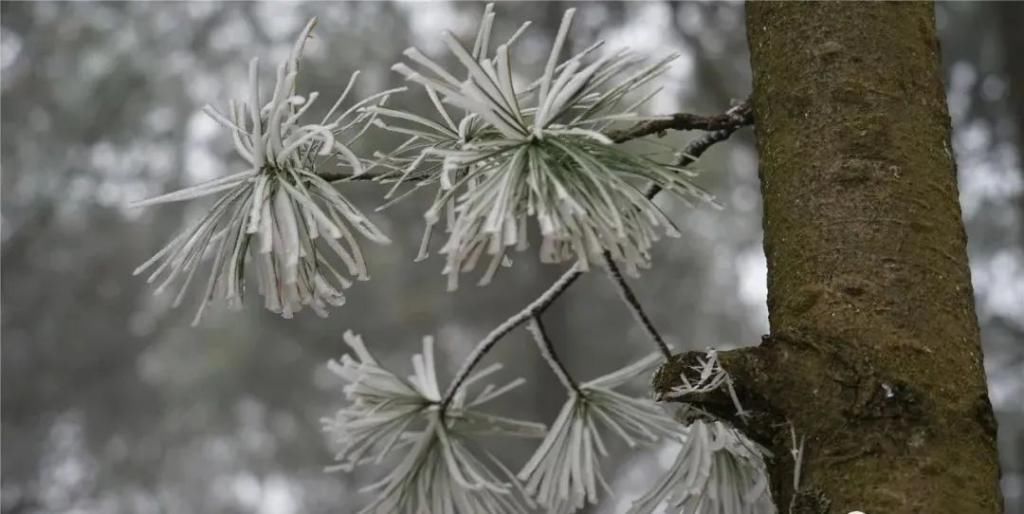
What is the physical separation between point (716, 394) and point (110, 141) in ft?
12.4

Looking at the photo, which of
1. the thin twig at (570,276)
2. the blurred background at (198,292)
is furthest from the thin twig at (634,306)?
the blurred background at (198,292)

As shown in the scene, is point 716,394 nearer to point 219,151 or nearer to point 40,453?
point 219,151

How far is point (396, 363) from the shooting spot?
4438 mm

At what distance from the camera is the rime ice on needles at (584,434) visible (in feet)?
2.67

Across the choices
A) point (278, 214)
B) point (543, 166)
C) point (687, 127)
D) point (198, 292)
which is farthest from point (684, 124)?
point (198, 292)

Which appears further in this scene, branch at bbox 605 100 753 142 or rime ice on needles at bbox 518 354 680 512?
rime ice on needles at bbox 518 354 680 512

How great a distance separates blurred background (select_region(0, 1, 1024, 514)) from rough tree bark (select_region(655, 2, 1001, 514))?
106 inches

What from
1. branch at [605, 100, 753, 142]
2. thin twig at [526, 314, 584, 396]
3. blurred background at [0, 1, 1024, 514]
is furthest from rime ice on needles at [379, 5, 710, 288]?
blurred background at [0, 1, 1024, 514]

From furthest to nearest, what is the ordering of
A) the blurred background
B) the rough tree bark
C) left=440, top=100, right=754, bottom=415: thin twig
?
the blurred background < left=440, top=100, right=754, bottom=415: thin twig < the rough tree bark

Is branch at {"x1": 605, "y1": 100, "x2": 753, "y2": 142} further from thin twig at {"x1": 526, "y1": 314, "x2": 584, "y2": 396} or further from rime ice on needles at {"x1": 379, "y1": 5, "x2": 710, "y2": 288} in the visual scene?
thin twig at {"x1": 526, "y1": 314, "x2": 584, "y2": 396}

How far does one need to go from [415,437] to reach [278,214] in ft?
0.89

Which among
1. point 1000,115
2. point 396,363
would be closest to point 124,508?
point 396,363

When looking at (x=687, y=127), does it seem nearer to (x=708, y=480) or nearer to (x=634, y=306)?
(x=634, y=306)

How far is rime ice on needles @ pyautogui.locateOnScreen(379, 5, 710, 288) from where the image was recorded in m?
0.57
